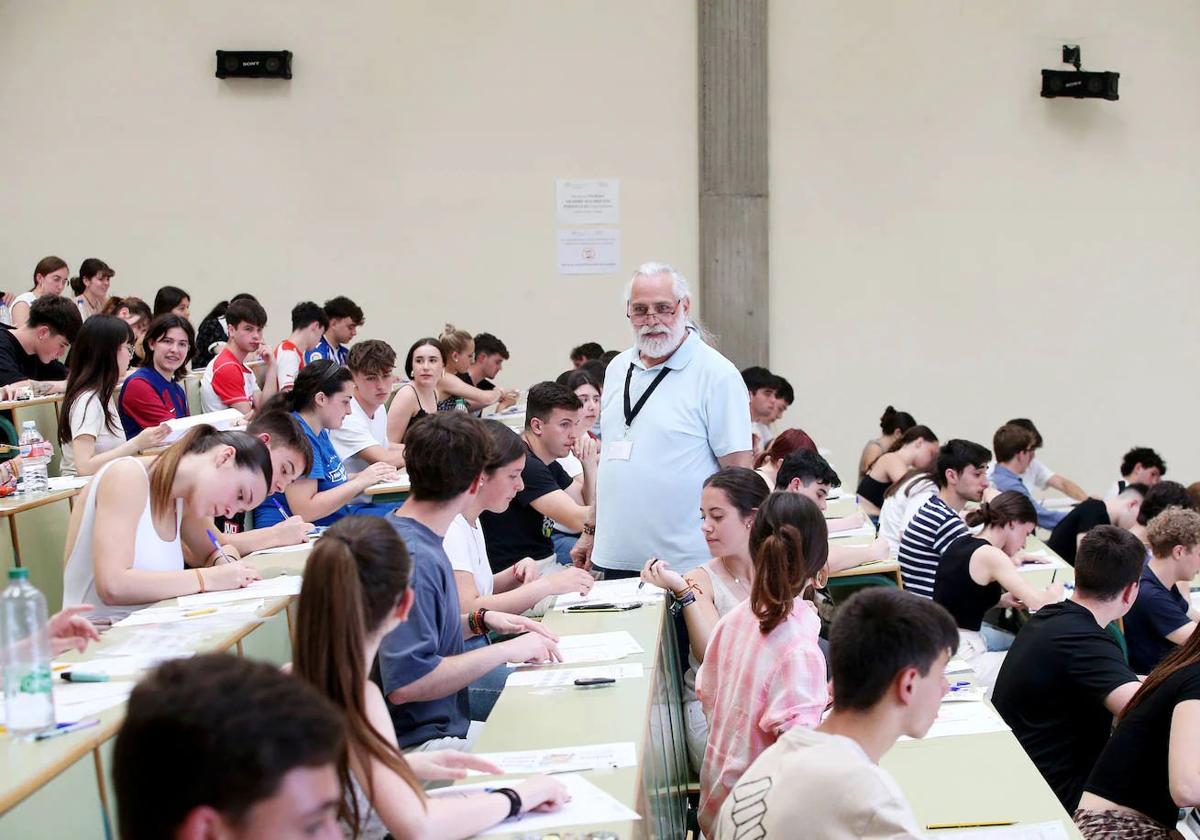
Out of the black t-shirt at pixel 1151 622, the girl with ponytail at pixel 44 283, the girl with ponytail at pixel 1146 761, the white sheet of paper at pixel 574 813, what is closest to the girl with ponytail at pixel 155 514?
the white sheet of paper at pixel 574 813

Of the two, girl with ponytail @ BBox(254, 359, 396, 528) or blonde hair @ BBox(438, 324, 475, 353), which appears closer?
girl with ponytail @ BBox(254, 359, 396, 528)

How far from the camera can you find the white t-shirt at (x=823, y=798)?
181 centimetres

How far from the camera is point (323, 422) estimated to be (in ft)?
15.5

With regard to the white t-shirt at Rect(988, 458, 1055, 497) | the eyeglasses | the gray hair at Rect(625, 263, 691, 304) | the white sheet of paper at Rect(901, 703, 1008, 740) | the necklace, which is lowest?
the white t-shirt at Rect(988, 458, 1055, 497)

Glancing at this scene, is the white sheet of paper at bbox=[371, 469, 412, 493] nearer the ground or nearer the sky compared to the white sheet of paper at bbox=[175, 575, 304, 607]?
nearer the ground

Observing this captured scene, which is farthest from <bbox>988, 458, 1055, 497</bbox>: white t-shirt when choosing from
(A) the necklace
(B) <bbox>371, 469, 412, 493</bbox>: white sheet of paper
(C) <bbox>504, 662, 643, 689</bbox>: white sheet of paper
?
(C) <bbox>504, 662, 643, 689</bbox>: white sheet of paper

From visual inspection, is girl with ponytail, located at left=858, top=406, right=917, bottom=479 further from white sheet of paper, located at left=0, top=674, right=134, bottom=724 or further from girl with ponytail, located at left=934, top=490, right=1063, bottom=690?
white sheet of paper, located at left=0, top=674, right=134, bottom=724

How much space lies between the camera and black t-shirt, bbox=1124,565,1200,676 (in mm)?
4195

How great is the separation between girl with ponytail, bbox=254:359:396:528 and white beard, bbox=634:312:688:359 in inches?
53.0

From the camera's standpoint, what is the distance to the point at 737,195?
8.84 meters

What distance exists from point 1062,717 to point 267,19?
747 centimetres

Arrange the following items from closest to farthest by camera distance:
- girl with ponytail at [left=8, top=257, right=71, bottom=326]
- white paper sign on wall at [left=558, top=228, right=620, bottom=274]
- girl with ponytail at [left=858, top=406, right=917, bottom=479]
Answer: girl with ponytail at [left=8, top=257, right=71, bottom=326] < girl with ponytail at [left=858, top=406, right=917, bottom=479] < white paper sign on wall at [left=558, top=228, right=620, bottom=274]

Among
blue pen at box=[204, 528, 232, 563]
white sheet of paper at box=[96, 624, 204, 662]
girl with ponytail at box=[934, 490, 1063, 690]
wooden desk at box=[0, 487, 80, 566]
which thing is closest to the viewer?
white sheet of paper at box=[96, 624, 204, 662]

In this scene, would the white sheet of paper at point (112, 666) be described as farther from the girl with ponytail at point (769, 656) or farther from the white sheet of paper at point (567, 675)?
the girl with ponytail at point (769, 656)
